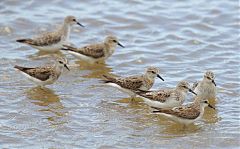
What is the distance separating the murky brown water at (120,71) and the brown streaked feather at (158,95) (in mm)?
305

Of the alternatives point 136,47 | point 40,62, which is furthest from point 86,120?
point 136,47

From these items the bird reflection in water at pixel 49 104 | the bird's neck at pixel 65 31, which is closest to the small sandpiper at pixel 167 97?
the bird reflection in water at pixel 49 104

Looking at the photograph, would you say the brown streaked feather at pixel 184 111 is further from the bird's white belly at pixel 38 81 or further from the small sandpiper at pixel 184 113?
the bird's white belly at pixel 38 81

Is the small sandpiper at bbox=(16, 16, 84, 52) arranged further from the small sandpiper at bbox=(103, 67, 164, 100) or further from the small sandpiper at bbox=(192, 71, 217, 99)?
the small sandpiper at bbox=(192, 71, 217, 99)

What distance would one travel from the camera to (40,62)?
47.5 ft

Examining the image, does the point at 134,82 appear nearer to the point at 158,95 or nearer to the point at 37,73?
the point at 158,95

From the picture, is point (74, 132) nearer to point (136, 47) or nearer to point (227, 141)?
point (227, 141)

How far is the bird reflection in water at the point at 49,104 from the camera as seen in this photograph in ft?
36.8

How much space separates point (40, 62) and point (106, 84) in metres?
2.45

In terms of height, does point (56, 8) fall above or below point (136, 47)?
above

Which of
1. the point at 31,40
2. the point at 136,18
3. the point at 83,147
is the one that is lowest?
the point at 83,147

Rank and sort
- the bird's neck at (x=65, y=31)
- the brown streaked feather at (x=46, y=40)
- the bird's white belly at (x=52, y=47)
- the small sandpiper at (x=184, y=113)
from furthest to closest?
the bird's neck at (x=65, y=31), the bird's white belly at (x=52, y=47), the brown streaked feather at (x=46, y=40), the small sandpiper at (x=184, y=113)

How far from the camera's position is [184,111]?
11008mm

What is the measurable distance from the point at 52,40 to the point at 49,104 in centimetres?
328
